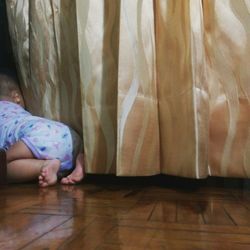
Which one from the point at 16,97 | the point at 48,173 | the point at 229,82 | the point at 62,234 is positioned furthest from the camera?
the point at 16,97

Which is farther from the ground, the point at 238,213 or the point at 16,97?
the point at 16,97

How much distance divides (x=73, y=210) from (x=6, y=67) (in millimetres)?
1058

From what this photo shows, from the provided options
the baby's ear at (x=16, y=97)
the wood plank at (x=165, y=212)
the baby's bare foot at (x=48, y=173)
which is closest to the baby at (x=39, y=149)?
the baby's bare foot at (x=48, y=173)

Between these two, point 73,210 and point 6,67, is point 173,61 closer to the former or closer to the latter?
point 73,210

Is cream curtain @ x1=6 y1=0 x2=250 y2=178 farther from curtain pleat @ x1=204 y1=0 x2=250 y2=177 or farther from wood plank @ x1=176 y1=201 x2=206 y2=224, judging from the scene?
wood plank @ x1=176 y1=201 x2=206 y2=224

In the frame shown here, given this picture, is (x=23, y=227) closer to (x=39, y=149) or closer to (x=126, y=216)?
(x=126, y=216)

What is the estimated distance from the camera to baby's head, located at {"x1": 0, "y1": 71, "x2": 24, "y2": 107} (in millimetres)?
1400

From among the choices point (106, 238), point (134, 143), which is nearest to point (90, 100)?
point (134, 143)

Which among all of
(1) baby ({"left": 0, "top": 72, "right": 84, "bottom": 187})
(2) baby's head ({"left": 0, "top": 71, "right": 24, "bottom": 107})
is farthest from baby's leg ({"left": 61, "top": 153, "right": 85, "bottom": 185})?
(2) baby's head ({"left": 0, "top": 71, "right": 24, "bottom": 107})

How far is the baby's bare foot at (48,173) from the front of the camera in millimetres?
1101

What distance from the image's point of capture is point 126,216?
69 cm

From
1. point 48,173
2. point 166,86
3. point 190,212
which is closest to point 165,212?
point 190,212

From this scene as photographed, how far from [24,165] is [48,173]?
3.8 inches

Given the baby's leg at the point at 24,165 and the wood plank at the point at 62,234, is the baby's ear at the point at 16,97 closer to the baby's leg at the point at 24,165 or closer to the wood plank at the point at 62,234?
the baby's leg at the point at 24,165
